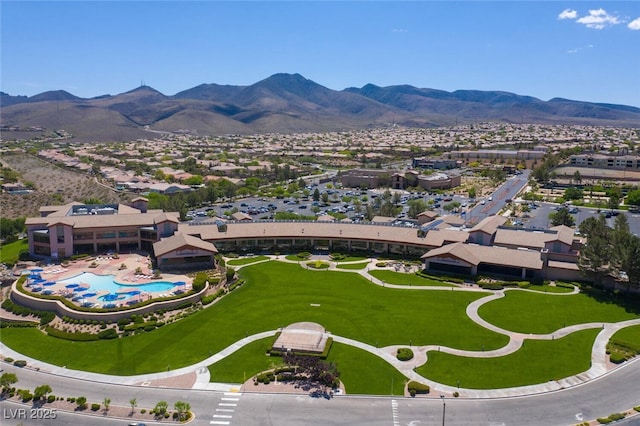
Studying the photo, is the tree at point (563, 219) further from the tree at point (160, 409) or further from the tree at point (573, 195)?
the tree at point (160, 409)

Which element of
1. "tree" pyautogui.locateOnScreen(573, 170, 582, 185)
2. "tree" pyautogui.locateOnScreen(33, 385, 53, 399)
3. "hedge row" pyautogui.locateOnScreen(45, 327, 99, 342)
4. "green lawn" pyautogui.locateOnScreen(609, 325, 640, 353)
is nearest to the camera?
"tree" pyautogui.locateOnScreen(33, 385, 53, 399)

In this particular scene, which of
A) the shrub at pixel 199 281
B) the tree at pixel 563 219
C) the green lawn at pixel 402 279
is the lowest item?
the green lawn at pixel 402 279

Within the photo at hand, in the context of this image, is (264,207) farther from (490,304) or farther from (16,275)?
(490,304)

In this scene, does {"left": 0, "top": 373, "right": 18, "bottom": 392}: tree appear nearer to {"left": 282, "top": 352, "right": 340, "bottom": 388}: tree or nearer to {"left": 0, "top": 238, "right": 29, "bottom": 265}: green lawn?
{"left": 282, "top": 352, "right": 340, "bottom": 388}: tree

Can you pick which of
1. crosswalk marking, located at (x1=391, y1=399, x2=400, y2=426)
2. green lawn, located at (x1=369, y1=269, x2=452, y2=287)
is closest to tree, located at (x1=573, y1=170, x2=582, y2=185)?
green lawn, located at (x1=369, y1=269, x2=452, y2=287)

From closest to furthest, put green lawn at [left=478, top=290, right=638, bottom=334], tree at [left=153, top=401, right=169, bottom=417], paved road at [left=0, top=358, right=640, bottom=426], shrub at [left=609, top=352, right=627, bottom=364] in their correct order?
1. paved road at [left=0, top=358, right=640, bottom=426]
2. tree at [left=153, top=401, right=169, bottom=417]
3. shrub at [left=609, top=352, right=627, bottom=364]
4. green lawn at [left=478, top=290, right=638, bottom=334]

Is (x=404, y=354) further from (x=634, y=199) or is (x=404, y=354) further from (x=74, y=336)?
(x=634, y=199)

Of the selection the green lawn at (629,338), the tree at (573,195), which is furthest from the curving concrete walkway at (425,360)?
the tree at (573,195)
